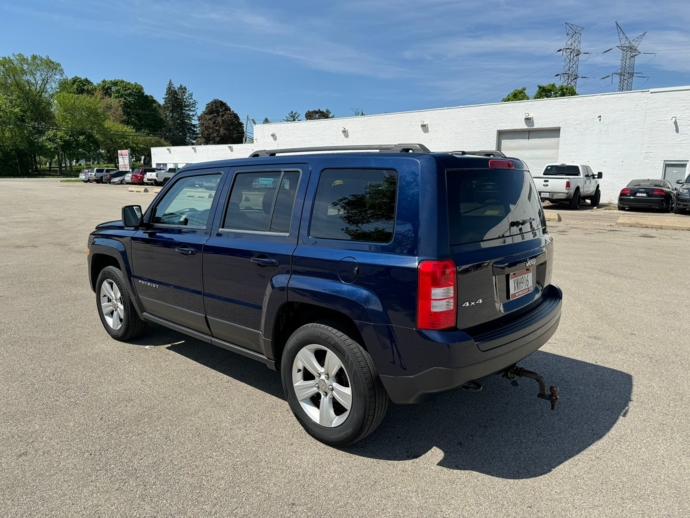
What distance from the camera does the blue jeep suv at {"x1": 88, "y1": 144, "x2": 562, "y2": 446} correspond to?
2.75 metres

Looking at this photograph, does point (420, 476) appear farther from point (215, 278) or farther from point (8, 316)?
point (8, 316)

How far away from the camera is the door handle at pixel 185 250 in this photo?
398cm

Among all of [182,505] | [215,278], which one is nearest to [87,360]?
[215,278]

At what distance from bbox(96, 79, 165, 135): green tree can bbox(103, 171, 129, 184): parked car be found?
193 ft

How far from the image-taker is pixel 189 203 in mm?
4297

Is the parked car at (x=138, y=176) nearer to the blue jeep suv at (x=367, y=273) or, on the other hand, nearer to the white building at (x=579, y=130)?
the white building at (x=579, y=130)

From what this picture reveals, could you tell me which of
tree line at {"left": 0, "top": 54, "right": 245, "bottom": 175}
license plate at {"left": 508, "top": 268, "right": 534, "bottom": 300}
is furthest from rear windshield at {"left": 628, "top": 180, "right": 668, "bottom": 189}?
tree line at {"left": 0, "top": 54, "right": 245, "bottom": 175}

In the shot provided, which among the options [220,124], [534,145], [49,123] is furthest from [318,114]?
[534,145]

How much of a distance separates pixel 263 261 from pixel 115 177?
53468mm

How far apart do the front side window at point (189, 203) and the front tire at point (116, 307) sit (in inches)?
34.2

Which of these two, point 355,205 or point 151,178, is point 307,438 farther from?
point 151,178

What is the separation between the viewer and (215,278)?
3787 millimetres

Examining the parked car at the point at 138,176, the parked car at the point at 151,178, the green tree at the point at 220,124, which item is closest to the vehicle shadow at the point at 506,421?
the parked car at the point at 151,178

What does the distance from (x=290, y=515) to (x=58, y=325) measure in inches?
168
